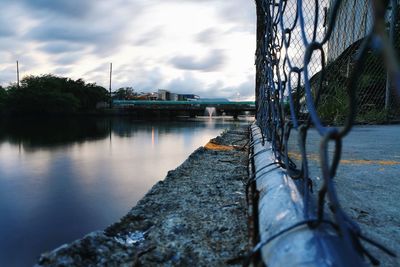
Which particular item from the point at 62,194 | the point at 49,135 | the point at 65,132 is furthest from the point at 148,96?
the point at 62,194

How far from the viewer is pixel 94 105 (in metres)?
36.2

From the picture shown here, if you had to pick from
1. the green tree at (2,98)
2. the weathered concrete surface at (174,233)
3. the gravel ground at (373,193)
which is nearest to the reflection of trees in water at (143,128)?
the gravel ground at (373,193)

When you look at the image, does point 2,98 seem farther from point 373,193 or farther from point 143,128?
point 373,193

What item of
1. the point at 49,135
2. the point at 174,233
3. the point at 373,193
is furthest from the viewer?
the point at 49,135

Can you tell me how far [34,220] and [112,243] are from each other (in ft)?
4.69

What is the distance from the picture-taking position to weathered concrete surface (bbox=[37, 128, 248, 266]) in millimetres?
668

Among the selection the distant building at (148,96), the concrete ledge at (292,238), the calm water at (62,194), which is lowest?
the calm water at (62,194)

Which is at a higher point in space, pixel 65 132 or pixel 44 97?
pixel 44 97

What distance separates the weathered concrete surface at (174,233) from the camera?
668 mm

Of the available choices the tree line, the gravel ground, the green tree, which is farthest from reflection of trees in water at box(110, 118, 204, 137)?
the green tree

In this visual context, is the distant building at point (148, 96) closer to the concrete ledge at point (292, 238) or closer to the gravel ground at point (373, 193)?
the gravel ground at point (373, 193)

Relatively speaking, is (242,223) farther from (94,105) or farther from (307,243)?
(94,105)

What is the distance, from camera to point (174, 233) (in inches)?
31.7

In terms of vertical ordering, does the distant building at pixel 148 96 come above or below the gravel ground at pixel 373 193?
above
